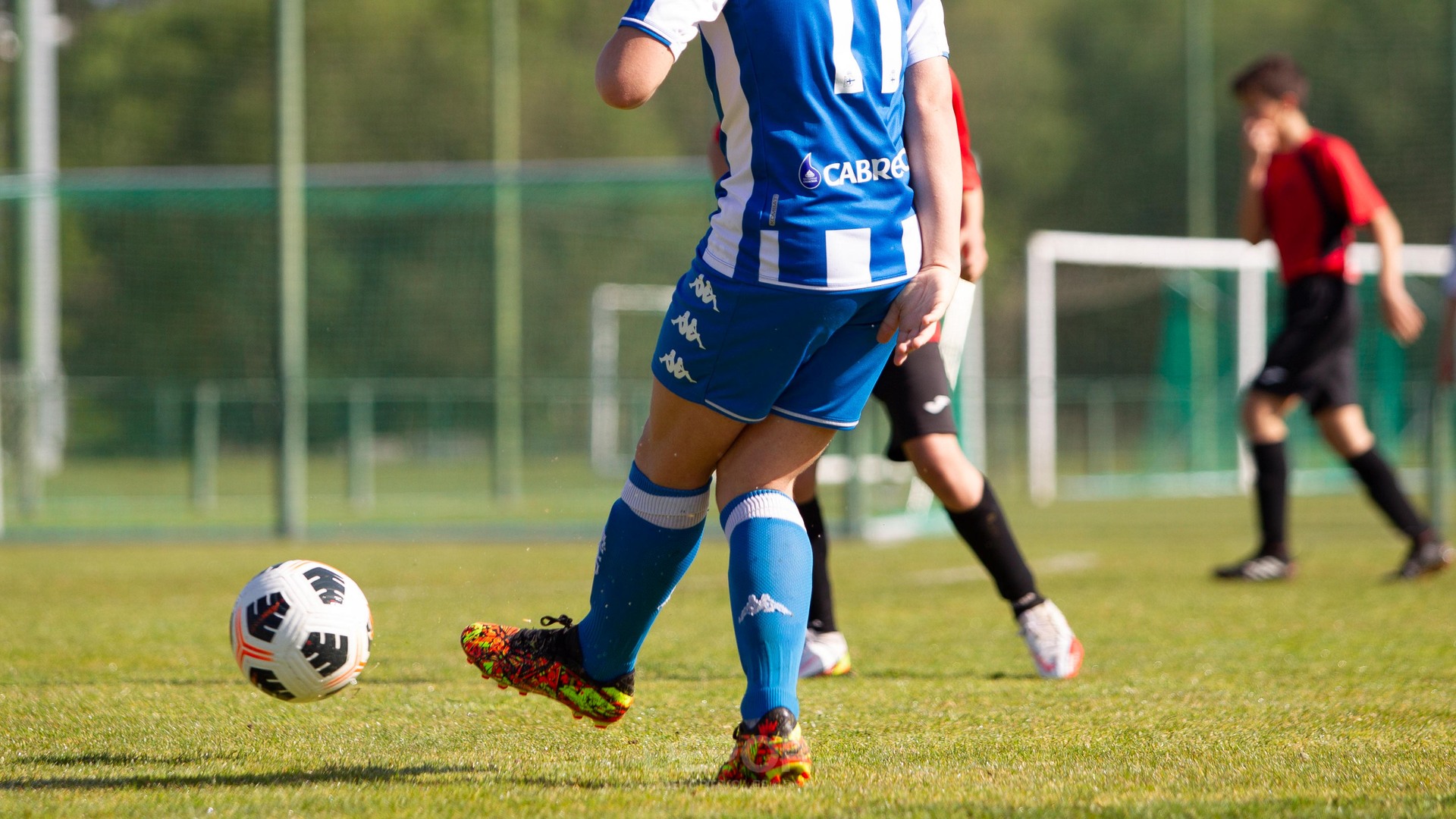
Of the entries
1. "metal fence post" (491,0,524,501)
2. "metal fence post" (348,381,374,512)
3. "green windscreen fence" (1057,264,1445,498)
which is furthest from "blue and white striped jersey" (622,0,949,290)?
"green windscreen fence" (1057,264,1445,498)

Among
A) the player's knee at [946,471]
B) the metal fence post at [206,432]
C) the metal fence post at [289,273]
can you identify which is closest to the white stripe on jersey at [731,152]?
the player's knee at [946,471]

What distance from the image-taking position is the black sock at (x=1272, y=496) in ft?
23.2

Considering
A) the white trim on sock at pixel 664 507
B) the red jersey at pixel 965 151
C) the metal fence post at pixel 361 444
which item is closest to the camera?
the white trim on sock at pixel 664 507

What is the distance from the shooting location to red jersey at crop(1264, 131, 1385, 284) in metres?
6.90

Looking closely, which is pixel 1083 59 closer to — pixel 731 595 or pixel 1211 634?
pixel 1211 634

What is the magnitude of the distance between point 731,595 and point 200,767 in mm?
1088

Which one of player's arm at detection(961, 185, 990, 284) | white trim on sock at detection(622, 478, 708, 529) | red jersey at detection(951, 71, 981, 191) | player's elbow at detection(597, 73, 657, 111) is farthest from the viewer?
player's arm at detection(961, 185, 990, 284)

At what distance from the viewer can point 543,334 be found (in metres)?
24.6

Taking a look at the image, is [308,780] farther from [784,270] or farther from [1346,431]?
[1346,431]

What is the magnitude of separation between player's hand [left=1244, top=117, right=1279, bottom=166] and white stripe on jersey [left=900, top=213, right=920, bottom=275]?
468cm

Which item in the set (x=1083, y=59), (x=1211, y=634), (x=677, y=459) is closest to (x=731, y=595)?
(x=677, y=459)

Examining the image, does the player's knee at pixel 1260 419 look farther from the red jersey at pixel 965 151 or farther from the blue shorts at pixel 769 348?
the blue shorts at pixel 769 348

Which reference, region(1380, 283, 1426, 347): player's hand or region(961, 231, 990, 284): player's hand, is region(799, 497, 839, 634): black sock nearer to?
region(961, 231, 990, 284): player's hand

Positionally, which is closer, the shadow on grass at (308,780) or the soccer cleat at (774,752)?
the soccer cleat at (774,752)
